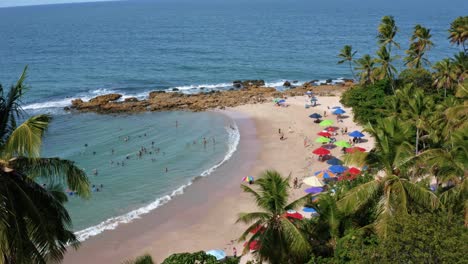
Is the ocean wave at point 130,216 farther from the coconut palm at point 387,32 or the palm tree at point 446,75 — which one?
the coconut palm at point 387,32

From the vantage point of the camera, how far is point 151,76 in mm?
79562

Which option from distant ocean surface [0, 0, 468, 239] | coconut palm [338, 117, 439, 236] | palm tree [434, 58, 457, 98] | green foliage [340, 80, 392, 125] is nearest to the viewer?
coconut palm [338, 117, 439, 236]

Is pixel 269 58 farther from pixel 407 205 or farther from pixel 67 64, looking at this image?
pixel 407 205

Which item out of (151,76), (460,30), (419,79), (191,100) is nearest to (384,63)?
(419,79)

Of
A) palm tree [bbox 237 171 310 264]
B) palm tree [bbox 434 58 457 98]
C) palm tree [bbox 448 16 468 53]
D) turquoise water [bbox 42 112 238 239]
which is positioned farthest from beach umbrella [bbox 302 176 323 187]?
palm tree [bbox 448 16 468 53]

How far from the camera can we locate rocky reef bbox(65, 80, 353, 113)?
5838 centimetres

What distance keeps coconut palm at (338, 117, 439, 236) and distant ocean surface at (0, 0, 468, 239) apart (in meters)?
19.0

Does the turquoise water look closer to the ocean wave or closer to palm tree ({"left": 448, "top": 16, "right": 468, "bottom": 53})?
the ocean wave

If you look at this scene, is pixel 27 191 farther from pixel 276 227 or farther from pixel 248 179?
pixel 248 179

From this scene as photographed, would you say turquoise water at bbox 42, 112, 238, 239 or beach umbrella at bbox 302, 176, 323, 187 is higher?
beach umbrella at bbox 302, 176, 323, 187

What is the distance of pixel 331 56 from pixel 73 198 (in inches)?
2944

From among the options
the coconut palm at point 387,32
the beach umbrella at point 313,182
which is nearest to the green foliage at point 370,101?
the coconut palm at point 387,32

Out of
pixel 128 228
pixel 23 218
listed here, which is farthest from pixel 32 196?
pixel 128 228

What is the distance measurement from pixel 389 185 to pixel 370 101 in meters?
28.5
